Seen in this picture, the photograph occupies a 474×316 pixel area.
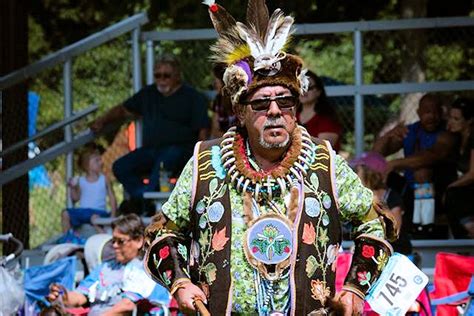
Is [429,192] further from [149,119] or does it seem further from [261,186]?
[261,186]

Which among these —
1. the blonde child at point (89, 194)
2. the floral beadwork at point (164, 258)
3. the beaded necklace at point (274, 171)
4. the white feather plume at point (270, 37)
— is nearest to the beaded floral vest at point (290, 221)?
the beaded necklace at point (274, 171)

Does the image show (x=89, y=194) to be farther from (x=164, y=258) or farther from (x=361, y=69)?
(x=164, y=258)

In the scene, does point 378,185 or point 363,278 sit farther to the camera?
point 378,185

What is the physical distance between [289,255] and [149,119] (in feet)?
19.2

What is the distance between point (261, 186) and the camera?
567 cm

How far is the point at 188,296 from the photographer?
18.4 ft

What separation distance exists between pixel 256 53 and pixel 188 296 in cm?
103

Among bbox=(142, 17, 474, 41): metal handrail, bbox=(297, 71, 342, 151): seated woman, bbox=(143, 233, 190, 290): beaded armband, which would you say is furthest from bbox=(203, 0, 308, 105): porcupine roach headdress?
bbox=(142, 17, 474, 41): metal handrail

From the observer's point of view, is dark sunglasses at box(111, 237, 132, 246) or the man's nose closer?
the man's nose

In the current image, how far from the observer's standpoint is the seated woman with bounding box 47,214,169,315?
8.85 meters

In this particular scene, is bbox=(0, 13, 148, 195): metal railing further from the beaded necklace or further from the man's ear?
the beaded necklace

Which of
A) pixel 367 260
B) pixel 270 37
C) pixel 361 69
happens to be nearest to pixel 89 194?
pixel 361 69

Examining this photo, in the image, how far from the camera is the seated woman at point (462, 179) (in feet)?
32.8

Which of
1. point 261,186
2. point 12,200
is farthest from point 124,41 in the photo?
point 261,186
